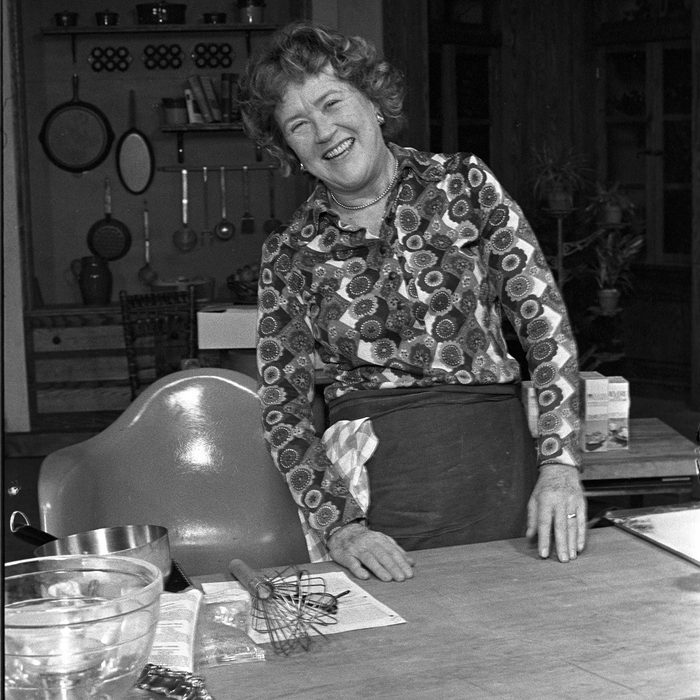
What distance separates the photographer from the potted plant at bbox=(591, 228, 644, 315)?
6.48 metres

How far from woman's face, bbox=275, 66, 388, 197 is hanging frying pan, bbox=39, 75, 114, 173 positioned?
515 centimetres

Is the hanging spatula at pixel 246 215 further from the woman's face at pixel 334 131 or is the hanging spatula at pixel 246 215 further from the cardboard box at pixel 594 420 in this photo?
the woman's face at pixel 334 131

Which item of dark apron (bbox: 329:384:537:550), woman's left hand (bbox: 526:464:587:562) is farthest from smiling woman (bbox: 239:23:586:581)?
woman's left hand (bbox: 526:464:587:562)

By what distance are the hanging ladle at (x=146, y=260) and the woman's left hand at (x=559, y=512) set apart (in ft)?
17.8

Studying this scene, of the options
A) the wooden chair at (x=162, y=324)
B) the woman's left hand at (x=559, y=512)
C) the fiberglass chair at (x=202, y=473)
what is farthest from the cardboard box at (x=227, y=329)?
the woman's left hand at (x=559, y=512)

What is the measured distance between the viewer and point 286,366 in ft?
6.42

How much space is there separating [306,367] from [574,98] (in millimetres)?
5838

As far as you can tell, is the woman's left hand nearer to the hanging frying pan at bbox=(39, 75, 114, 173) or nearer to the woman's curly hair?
the woman's curly hair

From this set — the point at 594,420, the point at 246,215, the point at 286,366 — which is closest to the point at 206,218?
the point at 246,215

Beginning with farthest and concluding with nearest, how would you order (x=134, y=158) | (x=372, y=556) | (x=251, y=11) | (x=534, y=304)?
(x=134, y=158) < (x=251, y=11) < (x=534, y=304) < (x=372, y=556)

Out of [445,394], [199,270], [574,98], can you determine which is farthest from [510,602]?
[574,98]

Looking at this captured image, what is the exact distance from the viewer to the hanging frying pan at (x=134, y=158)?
6.88 metres

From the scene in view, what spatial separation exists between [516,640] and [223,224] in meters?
5.99

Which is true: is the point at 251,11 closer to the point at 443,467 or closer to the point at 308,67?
the point at 308,67
